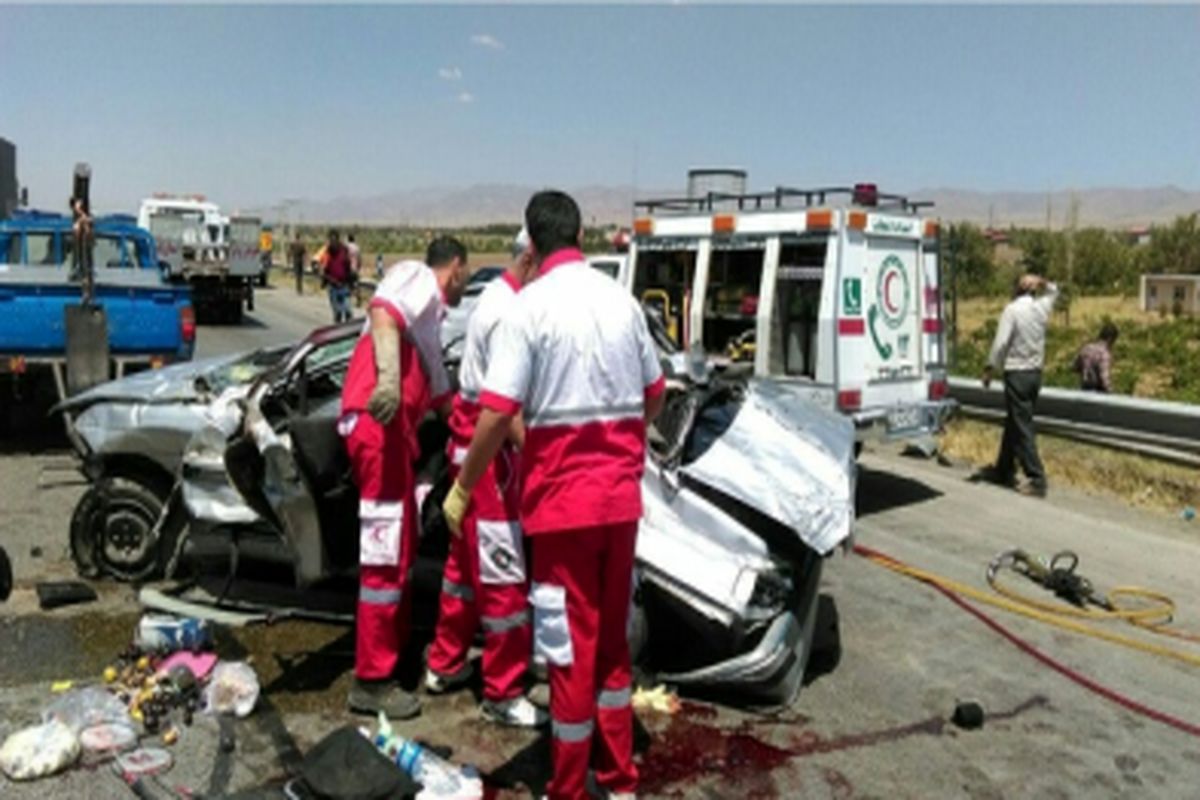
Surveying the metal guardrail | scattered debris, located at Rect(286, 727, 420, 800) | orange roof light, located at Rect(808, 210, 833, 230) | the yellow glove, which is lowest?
scattered debris, located at Rect(286, 727, 420, 800)

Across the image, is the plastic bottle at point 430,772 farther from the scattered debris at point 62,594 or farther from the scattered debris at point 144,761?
the scattered debris at point 62,594

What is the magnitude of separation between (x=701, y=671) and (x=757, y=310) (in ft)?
14.6

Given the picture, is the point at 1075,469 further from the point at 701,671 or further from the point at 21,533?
the point at 21,533

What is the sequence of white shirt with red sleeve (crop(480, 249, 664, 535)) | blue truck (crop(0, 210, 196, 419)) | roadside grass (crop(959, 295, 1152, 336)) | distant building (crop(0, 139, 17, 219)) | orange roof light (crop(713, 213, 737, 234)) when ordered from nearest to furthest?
1. white shirt with red sleeve (crop(480, 249, 664, 535))
2. orange roof light (crop(713, 213, 737, 234))
3. blue truck (crop(0, 210, 196, 419))
4. roadside grass (crop(959, 295, 1152, 336))
5. distant building (crop(0, 139, 17, 219))

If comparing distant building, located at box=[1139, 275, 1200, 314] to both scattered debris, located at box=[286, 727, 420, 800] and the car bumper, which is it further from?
scattered debris, located at box=[286, 727, 420, 800]

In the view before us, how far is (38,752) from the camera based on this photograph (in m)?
3.54

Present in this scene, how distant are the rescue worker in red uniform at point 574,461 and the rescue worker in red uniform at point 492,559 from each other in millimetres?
630

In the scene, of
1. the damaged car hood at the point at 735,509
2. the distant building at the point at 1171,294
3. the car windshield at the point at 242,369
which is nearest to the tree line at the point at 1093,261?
the distant building at the point at 1171,294

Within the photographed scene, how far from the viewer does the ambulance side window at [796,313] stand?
809cm

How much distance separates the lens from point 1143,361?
17.1m

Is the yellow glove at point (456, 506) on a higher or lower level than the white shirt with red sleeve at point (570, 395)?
lower

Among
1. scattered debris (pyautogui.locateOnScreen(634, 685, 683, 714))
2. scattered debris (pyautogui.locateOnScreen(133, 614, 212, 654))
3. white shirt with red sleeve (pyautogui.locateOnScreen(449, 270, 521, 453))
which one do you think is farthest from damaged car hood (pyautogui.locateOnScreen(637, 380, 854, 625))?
scattered debris (pyautogui.locateOnScreen(133, 614, 212, 654))

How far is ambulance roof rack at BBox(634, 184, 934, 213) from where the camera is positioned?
8.01 m

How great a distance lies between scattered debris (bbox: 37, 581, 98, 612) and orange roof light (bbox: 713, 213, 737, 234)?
5.27 meters
